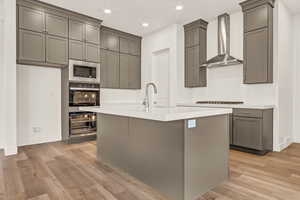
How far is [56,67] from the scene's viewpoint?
412cm

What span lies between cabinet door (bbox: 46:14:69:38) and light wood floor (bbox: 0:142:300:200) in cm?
258

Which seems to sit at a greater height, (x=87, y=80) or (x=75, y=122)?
(x=87, y=80)

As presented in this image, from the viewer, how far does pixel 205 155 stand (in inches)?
74.0

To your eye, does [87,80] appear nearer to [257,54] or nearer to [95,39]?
[95,39]

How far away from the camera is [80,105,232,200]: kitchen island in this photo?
1673 millimetres

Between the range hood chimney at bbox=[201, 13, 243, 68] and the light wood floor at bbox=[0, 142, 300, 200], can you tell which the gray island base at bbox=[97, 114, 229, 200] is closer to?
the light wood floor at bbox=[0, 142, 300, 200]

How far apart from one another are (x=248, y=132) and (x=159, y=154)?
2.26 metres

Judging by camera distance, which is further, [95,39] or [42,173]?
[95,39]

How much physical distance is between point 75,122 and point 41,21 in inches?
90.3

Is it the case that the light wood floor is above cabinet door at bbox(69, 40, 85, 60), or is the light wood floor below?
below

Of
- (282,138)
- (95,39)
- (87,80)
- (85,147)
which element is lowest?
(85,147)

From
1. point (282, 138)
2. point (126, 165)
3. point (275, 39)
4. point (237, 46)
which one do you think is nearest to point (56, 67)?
point (126, 165)

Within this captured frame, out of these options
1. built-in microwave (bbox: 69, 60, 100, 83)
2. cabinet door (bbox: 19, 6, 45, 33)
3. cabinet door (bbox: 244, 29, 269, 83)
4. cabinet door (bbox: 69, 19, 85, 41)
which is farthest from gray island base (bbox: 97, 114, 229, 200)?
cabinet door (bbox: 19, 6, 45, 33)

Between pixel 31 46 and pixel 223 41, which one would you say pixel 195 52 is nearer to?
pixel 223 41
